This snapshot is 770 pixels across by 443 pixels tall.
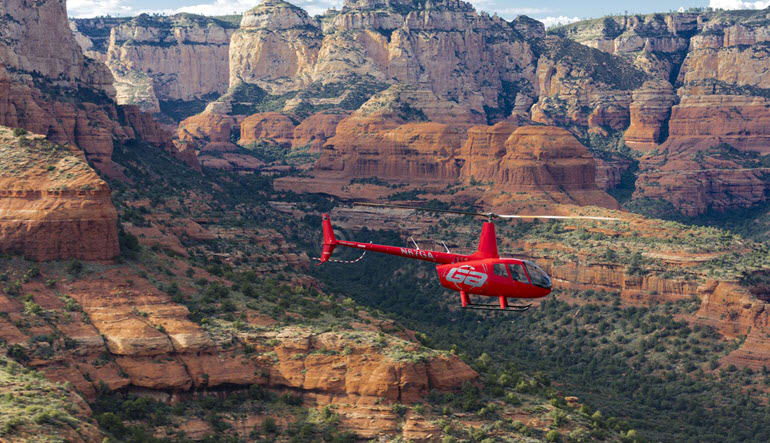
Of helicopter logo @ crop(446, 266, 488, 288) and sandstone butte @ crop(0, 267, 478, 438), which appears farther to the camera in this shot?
sandstone butte @ crop(0, 267, 478, 438)

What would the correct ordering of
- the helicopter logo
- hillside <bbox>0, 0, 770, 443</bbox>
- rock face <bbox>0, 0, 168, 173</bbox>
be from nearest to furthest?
the helicopter logo, hillside <bbox>0, 0, 770, 443</bbox>, rock face <bbox>0, 0, 168, 173</bbox>

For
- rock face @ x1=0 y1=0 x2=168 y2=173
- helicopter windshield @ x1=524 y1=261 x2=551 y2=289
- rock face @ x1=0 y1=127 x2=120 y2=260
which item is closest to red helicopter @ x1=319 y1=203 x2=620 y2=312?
helicopter windshield @ x1=524 y1=261 x2=551 y2=289

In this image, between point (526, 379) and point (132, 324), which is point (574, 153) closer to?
point (526, 379)

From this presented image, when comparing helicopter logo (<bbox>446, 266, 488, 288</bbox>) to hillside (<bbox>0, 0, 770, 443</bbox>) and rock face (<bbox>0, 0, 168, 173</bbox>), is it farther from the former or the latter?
rock face (<bbox>0, 0, 168, 173</bbox>)

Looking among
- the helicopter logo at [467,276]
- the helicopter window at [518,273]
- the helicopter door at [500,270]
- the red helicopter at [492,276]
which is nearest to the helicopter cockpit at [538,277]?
the red helicopter at [492,276]

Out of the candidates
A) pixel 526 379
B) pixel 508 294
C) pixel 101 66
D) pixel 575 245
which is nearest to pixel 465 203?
pixel 575 245
